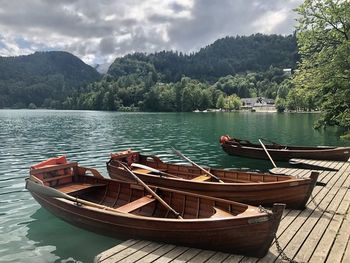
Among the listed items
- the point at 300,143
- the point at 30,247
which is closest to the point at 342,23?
Result: the point at 300,143

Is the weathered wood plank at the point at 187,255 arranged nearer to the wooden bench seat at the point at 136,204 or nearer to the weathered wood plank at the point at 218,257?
the weathered wood plank at the point at 218,257

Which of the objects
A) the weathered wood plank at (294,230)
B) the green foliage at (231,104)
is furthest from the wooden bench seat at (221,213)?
the green foliage at (231,104)

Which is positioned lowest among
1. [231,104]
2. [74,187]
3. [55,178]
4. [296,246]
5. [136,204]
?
[296,246]

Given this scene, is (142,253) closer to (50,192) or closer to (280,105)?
(50,192)

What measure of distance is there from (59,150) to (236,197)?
26388 millimetres

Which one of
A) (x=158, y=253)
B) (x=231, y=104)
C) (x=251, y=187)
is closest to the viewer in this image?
(x=158, y=253)

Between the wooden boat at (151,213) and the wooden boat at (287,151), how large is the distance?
1576 centimetres

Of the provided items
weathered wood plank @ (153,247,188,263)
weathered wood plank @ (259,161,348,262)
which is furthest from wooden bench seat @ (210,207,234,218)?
weathered wood plank @ (259,161,348,262)

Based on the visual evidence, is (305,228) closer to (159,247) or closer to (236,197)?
(236,197)

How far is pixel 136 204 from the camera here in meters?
11.0

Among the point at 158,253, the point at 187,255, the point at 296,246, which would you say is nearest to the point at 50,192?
the point at 158,253

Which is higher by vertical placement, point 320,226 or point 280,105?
point 280,105

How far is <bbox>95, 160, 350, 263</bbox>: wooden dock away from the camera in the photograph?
8094 mm

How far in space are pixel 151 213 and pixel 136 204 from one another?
0.70 meters
